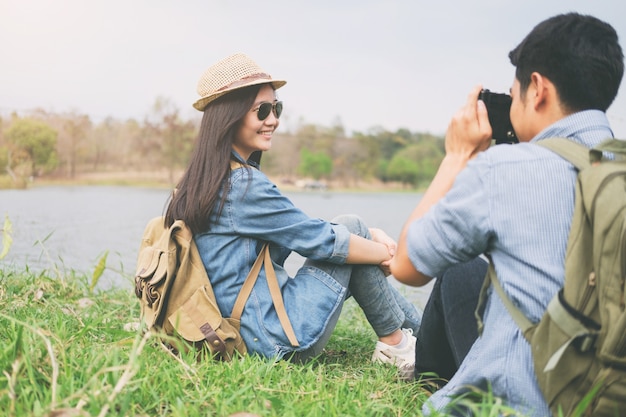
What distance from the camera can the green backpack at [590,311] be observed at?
5.13 ft

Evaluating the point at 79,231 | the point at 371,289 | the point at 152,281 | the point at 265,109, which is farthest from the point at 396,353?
the point at 79,231

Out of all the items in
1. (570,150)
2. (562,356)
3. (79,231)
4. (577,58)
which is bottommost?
(79,231)

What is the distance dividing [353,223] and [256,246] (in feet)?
1.65

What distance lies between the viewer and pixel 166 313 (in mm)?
2641

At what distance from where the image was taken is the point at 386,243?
9.95 feet

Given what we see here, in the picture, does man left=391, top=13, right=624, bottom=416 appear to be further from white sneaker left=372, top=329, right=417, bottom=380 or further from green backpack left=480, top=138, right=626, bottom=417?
white sneaker left=372, top=329, right=417, bottom=380

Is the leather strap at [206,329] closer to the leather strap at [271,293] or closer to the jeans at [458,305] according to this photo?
the leather strap at [271,293]

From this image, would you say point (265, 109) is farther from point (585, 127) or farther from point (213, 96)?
point (585, 127)

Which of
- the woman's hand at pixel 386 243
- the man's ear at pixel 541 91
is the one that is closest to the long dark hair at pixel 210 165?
the woman's hand at pixel 386 243

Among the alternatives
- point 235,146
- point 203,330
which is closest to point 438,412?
point 203,330

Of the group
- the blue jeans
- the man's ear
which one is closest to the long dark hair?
the blue jeans

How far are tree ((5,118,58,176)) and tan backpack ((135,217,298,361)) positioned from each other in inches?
363

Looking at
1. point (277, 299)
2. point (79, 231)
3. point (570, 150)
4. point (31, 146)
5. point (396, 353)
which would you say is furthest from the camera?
point (31, 146)

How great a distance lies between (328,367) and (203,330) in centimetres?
67
